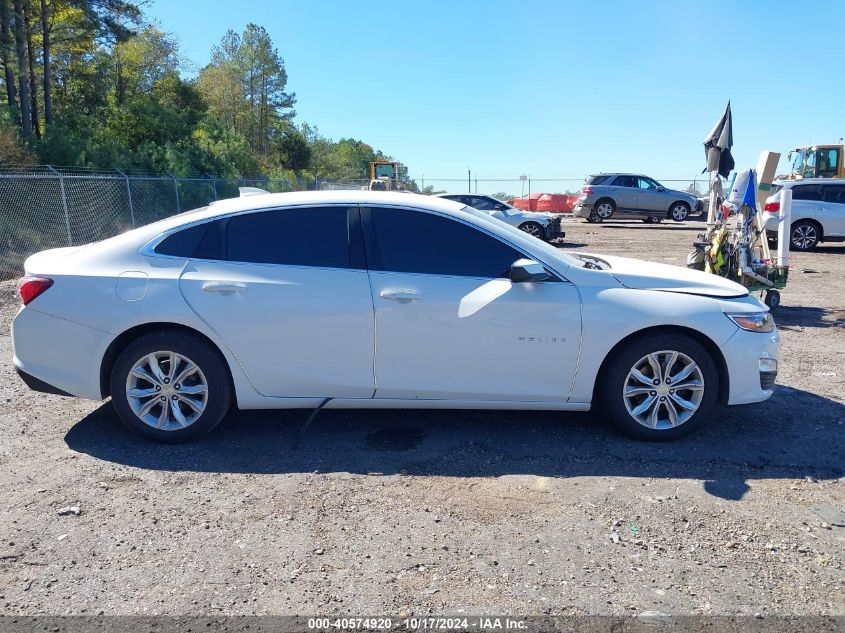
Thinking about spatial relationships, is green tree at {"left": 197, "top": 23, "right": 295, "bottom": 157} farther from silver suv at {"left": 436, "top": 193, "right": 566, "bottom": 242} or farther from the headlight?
the headlight

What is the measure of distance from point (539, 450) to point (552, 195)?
112 ft

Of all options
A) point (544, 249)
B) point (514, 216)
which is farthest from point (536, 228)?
point (544, 249)

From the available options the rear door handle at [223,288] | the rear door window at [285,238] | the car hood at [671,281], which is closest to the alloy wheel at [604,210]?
the car hood at [671,281]

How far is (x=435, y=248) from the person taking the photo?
179 inches

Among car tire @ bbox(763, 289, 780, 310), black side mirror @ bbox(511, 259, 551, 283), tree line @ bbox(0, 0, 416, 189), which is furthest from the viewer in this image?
tree line @ bbox(0, 0, 416, 189)

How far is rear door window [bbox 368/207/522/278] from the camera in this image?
449 cm

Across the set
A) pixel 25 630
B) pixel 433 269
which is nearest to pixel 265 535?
pixel 25 630

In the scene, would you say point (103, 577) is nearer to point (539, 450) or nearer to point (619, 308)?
point (539, 450)

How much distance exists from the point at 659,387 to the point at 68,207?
13179 millimetres

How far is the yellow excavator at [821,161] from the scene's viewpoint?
26.1 metres

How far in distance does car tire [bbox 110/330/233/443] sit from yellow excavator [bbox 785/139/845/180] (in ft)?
89.2

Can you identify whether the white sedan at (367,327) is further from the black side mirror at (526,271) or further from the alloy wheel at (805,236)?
the alloy wheel at (805,236)

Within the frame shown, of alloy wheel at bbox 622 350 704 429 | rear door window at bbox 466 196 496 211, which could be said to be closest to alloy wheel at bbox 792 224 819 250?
rear door window at bbox 466 196 496 211

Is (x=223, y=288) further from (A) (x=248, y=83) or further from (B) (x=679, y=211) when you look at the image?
(A) (x=248, y=83)
